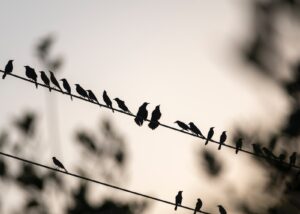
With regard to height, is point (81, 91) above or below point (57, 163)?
above

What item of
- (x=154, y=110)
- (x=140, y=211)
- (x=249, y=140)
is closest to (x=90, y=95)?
(x=154, y=110)

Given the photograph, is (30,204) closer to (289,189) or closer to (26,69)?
(26,69)

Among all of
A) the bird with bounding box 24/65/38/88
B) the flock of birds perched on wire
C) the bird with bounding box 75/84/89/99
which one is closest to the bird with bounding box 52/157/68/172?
the flock of birds perched on wire

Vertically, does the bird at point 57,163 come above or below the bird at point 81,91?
below

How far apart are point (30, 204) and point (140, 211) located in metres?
4.95

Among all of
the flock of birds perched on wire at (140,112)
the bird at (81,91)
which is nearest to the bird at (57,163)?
the flock of birds perched on wire at (140,112)

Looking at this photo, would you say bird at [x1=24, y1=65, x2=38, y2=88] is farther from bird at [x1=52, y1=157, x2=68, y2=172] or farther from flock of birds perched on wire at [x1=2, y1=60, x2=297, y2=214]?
bird at [x1=52, y1=157, x2=68, y2=172]

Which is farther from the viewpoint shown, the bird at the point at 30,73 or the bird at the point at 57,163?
the bird at the point at 30,73

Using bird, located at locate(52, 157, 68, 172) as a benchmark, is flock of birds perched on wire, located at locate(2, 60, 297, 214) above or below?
above

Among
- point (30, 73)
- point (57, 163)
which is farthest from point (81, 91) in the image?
point (57, 163)

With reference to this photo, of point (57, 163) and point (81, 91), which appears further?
point (81, 91)

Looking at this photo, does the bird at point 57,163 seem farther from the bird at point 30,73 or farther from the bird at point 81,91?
the bird at point 30,73

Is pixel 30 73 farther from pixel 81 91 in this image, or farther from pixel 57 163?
pixel 57 163

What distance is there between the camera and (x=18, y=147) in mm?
24203
